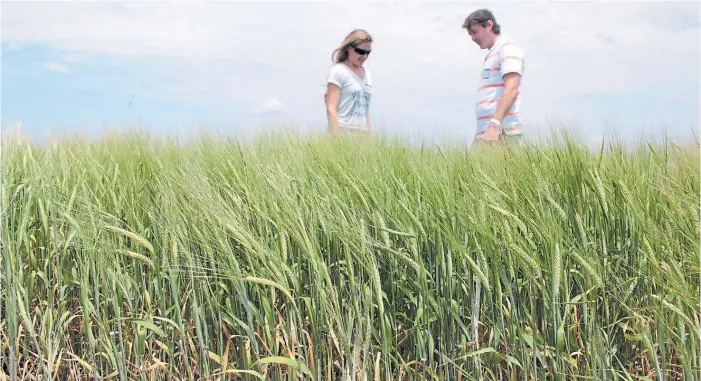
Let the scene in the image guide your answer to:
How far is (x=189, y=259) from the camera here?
1.28m

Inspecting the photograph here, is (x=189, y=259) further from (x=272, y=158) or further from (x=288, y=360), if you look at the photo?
(x=272, y=158)

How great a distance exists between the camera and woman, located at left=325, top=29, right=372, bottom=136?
2877 millimetres

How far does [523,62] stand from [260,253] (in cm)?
187

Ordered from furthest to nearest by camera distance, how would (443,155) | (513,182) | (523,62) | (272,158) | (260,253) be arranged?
(523,62), (443,155), (272,158), (513,182), (260,253)

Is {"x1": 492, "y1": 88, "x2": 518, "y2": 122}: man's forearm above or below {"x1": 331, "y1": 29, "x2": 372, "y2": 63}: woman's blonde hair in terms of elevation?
below

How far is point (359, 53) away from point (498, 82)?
620mm

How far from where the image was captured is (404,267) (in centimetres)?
140

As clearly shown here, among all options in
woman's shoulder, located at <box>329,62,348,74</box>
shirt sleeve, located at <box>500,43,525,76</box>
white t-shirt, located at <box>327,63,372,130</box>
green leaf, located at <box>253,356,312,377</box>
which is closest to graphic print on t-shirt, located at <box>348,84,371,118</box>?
white t-shirt, located at <box>327,63,372,130</box>

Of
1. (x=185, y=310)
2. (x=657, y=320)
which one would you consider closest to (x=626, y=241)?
(x=657, y=320)

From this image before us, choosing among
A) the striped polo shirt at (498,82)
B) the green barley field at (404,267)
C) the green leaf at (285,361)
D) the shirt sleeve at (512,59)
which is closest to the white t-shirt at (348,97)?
the striped polo shirt at (498,82)

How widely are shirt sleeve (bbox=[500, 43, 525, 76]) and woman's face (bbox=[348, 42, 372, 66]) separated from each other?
591mm

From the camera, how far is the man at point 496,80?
268cm

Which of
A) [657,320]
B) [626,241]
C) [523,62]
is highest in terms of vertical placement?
[523,62]

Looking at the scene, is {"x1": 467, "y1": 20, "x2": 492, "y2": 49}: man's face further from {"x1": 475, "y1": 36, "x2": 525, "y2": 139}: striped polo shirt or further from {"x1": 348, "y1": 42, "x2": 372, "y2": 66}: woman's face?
{"x1": 348, "y1": 42, "x2": 372, "y2": 66}: woman's face
